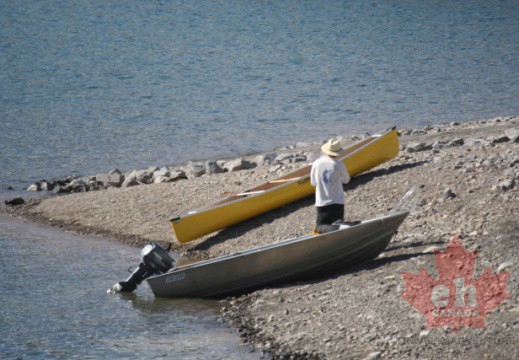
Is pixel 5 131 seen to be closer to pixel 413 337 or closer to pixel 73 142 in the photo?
pixel 73 142

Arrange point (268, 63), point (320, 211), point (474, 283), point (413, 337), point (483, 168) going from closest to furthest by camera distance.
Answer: point (413, 337) → point (474, 283) → point (320, 211) → point (483, 168) → point (268, 63)

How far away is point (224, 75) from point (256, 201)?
2432cm

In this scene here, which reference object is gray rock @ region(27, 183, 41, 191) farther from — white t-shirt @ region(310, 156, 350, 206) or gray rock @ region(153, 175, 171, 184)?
white t-shirt @ region(310, 156, 350, 206)

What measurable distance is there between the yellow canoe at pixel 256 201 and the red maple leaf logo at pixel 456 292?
14.1 feet

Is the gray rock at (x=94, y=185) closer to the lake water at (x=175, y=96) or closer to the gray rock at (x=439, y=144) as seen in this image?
the lake water at (x=175, y=96)

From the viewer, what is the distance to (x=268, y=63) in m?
41.4

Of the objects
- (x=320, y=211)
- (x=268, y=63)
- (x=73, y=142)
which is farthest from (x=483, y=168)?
(x=268, y=63)

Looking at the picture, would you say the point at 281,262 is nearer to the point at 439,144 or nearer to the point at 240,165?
the point at 439,144

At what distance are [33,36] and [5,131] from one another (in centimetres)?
2174

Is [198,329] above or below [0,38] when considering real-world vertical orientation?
below

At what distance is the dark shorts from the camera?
11664 mm

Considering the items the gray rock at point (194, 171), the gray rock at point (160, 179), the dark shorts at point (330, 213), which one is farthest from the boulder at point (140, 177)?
the dark shorts at point (330, 213)

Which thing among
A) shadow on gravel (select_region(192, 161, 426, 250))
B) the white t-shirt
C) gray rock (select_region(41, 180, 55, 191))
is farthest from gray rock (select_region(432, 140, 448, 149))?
gray rock (select_region(41, 180, 55, 191))

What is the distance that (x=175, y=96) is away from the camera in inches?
1319
